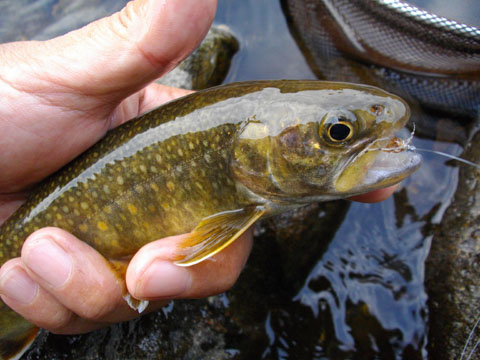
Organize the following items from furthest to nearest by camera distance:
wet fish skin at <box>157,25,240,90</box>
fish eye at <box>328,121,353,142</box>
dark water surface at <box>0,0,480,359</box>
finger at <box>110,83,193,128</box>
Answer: wet fish skin at <box>157,25,240,90</box> < dark water surface at <box>0,0,480,359</box> < finger at <box>110,83,193,128</box> < fish eye at <box>328,121,353,142</box>

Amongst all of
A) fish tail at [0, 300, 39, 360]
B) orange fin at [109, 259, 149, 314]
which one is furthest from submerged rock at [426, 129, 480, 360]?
fish tail at [0, 300, 39, 360]

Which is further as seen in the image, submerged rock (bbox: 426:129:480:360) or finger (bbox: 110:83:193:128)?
finger (bbox: 110:83:193:128)

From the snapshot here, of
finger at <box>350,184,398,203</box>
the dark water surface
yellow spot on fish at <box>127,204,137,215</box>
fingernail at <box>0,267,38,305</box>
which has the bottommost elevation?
the dark water surface

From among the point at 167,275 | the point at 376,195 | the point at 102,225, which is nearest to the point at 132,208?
the point at 102,225

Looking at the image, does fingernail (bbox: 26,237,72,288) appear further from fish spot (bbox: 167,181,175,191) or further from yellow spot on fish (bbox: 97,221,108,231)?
fish spot (bbox: 167,181,175,191)

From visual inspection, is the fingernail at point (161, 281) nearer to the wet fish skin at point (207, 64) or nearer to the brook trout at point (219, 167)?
the brook trout at point (219, 167)

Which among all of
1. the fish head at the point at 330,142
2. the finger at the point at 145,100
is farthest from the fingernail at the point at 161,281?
the finger at the point at 145,100

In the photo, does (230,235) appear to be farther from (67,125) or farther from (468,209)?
(468,209)
